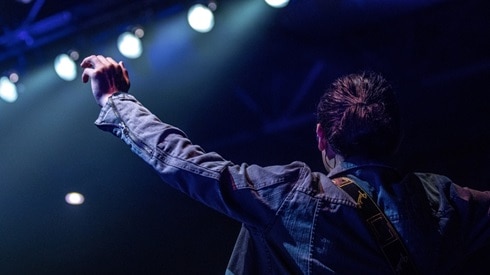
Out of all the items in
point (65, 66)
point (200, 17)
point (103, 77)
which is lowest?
point (103, 77)

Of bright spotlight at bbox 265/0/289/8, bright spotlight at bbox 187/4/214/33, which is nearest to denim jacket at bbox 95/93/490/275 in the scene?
bright spotlight at bbox 265/0/289/8

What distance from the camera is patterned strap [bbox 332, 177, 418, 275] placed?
3.66 ft

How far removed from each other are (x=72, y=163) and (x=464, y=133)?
3.95 meters

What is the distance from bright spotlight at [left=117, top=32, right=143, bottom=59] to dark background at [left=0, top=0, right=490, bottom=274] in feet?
0.32

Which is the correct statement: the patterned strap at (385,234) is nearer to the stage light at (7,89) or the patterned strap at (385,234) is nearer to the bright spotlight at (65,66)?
the bright spotlight at (65,66)

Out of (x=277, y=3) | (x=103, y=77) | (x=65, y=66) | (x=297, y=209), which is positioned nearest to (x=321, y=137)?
(x=297, y=209)

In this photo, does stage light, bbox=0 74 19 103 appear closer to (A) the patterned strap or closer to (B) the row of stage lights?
(B) the row of stage lights

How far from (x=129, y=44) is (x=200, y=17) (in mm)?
649

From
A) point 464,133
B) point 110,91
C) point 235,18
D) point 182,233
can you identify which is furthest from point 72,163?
point 110,91

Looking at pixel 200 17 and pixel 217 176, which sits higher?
pixel 200 17

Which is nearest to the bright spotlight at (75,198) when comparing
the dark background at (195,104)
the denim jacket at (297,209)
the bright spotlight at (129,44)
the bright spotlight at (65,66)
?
the dark background at (195,104)

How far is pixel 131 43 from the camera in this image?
416 cm

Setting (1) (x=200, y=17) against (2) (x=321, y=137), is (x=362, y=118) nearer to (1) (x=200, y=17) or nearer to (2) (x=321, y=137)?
(2) (x=321, y=137)

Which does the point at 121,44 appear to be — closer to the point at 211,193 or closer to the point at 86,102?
the point at 86,102
